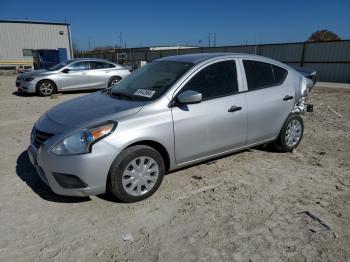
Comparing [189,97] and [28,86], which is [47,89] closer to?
[28,86]

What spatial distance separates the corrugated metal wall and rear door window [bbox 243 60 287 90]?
33.3m

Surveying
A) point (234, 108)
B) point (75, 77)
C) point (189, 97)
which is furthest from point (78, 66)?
point (189, 97)

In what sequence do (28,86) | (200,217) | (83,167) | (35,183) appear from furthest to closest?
1. (28,86)
2. (35,183)
3. (200,217)
4. (83,167)

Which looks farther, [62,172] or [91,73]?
[91,73]

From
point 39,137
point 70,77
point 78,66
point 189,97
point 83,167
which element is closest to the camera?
Result: point 83,167

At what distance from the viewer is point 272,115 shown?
4.70 meters

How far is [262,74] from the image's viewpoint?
4.67 meters

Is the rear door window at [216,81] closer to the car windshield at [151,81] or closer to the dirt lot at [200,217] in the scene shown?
the car windshield at [151,81]

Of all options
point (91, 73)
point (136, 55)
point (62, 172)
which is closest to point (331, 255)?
point (62, 172)

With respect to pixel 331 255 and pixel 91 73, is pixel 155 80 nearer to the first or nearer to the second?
pixel 331 255

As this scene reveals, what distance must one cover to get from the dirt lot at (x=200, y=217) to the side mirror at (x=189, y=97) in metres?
1.13

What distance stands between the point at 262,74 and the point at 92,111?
259 centimetres

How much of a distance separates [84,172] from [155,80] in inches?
64.5

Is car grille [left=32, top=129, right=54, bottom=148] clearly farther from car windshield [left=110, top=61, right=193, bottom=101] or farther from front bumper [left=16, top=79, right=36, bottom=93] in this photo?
front bumper [left=16, top=79, right=36, bottom=93]
